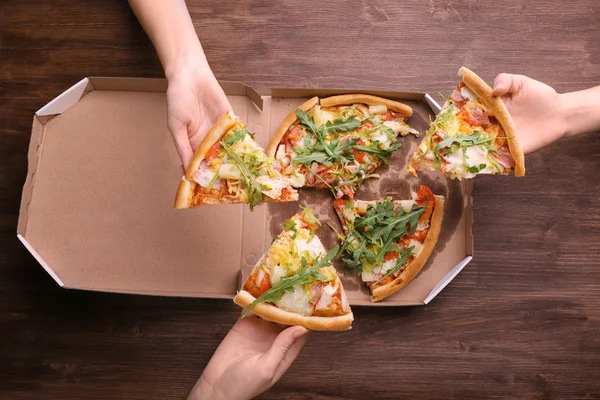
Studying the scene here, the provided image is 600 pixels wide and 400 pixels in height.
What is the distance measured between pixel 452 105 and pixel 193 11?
1.64 m

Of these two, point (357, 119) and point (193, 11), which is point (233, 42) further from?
point (357, 119)

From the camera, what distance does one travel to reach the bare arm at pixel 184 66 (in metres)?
2.79

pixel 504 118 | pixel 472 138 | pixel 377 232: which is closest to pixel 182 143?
pixel 377 232

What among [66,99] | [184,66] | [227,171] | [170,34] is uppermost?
[170,34]

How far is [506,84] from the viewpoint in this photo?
275 centimetres

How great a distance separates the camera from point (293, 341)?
2467 mm

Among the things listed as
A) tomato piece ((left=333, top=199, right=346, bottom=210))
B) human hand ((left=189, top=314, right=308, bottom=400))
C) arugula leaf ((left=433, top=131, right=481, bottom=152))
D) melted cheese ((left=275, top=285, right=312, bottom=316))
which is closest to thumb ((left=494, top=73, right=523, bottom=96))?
arugula leaf ((left=433, top=131, right=481, bottom=152))

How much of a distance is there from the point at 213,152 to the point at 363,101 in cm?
89

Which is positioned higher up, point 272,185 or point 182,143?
point 182,143

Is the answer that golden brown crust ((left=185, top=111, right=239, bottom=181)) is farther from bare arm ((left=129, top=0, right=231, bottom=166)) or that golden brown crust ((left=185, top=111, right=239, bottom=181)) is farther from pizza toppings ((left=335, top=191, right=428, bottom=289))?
pizza toppings ((left=335, top=191, right=428, bottom=289))

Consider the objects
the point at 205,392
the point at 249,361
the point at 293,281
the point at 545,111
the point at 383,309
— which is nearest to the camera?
the point at 249,361

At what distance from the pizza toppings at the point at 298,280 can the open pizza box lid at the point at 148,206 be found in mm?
179

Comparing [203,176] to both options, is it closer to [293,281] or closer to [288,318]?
[293,281]

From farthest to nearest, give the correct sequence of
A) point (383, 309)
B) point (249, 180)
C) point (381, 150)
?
1. point (383, 309)
2. point (381, 150)
3. point (249, 180)
